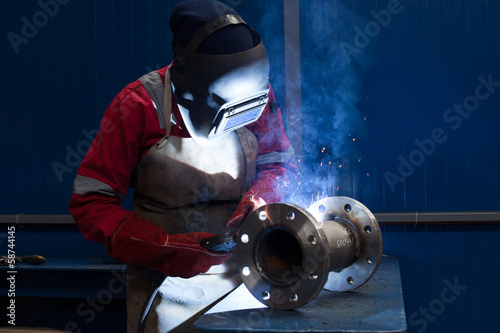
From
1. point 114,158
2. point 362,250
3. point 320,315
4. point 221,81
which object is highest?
point 221,81

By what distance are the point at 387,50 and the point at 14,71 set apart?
2730 mm

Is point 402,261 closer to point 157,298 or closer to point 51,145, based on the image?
point 157,298

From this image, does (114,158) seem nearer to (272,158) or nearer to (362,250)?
(272,158)

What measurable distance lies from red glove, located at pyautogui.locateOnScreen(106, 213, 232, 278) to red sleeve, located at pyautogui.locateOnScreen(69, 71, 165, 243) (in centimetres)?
6

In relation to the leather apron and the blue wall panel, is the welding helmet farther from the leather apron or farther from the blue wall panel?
the blue wall panel

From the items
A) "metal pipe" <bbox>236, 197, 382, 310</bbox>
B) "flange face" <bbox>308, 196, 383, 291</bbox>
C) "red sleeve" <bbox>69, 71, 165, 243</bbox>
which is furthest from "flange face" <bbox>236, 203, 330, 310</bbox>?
"red sleeve" <bbox>69, 71, 165, 243</bbox>

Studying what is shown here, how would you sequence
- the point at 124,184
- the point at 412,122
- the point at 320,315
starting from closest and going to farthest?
the point at 320,315 < the point at 124,184 < the point at 412,122

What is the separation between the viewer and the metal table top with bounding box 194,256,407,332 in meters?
1.58

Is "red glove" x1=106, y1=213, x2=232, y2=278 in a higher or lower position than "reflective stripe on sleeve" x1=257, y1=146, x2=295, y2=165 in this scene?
lower

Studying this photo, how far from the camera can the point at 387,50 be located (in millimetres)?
3410

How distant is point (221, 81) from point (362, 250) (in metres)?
0.92

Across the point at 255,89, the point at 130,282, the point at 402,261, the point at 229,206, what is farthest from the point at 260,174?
the point at 402,261

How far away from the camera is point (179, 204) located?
2.18m

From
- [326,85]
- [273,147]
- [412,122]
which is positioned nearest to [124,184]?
[273,147]
